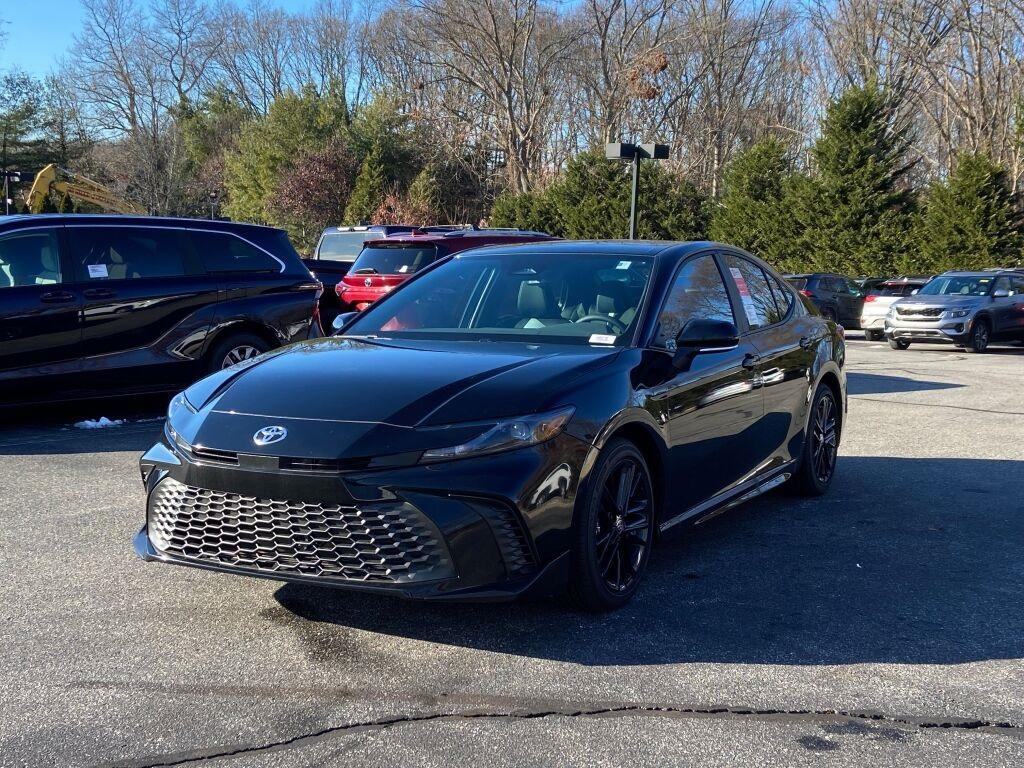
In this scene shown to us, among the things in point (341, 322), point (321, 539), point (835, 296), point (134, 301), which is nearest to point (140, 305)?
point (134, 301)

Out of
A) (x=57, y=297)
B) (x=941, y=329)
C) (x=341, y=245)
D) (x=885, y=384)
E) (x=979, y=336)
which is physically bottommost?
(x=885, y=384)

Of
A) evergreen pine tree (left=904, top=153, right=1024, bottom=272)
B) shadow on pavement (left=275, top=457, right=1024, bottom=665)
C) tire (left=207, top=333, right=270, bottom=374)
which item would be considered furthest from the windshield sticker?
evergreen pine tree (left=904, top=153, right=1024, bottom=272)

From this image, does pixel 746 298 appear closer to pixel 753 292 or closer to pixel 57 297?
pixel 753 292

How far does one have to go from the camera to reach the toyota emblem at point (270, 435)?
12.6 feet

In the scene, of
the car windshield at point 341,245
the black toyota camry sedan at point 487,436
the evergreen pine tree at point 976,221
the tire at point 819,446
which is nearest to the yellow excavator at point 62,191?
the car windshield at point 341,245

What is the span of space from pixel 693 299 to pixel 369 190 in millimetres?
45750

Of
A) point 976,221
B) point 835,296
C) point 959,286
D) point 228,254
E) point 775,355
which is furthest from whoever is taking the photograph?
point 976,221

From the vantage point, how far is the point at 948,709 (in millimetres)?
3504

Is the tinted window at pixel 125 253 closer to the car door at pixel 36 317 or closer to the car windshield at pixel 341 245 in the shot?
the car door at pixel 36 317

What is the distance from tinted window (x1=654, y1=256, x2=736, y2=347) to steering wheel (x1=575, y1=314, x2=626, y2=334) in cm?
17

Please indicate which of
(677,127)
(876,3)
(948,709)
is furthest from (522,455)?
(677,127)

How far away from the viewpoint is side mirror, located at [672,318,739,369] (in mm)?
4824

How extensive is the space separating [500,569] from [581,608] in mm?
609

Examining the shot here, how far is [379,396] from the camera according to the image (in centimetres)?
401
